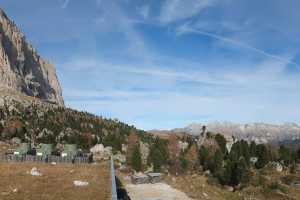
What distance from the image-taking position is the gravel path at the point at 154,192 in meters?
28.7

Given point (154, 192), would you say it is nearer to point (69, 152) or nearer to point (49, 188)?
point (49, 188)

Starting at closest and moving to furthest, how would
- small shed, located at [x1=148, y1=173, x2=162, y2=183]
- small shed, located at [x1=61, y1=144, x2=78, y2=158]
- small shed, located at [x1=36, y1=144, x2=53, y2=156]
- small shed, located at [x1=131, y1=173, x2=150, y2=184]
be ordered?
small shed, located at [x1=131, y1=173, x2=150, y2=184]
small shed, located at [x1=148, y1=173, x2=162, y2=183]
small shed, located at [x1=36, y1=144, x2=53, y2=156]
small shed, located at [x1=61, y1=144, x2=78, y2=158]

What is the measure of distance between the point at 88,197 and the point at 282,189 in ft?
164

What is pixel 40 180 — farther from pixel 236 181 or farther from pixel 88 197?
pixel 236 181

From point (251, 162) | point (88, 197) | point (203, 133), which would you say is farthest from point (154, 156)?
point (203, 133)

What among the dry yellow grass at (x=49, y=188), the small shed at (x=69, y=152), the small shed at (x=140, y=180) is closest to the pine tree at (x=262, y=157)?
the small shed at (x=69, y=152)

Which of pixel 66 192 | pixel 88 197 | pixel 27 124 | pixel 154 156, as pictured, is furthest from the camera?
pixel 27 124

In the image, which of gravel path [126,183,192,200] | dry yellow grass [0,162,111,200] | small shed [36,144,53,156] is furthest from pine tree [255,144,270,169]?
dry yellow grass [0,162,111,200]

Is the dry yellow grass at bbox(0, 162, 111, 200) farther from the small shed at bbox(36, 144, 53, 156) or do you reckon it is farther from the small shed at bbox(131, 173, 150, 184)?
the small shed at bbox(36, 144, 53, 156)

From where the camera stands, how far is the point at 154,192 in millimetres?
31219

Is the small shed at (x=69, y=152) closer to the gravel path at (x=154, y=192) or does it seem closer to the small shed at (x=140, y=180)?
the small shed at (x=140, y=180)

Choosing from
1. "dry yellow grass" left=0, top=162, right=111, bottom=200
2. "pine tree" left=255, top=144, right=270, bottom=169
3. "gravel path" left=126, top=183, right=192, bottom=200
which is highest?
"pine tree" left=255, top=144, right=270, bottom=169

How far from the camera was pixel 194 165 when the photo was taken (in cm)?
11475

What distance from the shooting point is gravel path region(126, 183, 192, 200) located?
28656 millimetres
